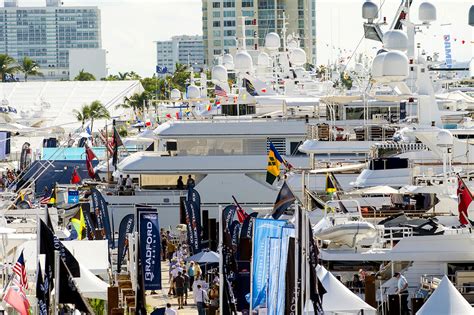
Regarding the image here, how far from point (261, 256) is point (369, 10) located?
63.5 ft

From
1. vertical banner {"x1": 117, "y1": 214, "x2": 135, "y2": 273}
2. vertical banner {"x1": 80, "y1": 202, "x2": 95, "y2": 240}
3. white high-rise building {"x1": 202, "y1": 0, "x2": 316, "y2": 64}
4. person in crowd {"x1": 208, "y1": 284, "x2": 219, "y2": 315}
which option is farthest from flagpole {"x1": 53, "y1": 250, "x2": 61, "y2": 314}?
white high-rise building {"x1": 202, "y1": 0, "x2": 316, "y2": 64}

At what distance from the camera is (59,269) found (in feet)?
83.0

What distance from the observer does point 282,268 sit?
24672 millimetres

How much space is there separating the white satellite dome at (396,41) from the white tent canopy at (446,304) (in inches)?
557

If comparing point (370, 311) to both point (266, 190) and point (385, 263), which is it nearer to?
point (385, 263)

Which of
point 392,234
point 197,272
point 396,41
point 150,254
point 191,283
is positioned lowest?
point 191,283

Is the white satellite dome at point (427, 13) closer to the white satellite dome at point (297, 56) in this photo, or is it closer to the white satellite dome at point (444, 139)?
the white satellite dome at point (444, 139)

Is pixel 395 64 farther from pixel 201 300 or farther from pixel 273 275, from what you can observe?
pixel 273 275

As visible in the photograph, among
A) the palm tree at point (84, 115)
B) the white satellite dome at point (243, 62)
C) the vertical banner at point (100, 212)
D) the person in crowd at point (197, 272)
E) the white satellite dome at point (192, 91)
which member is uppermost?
the white satellite dome at point (243, 62)

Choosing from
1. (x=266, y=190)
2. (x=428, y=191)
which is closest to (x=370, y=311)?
(x=428, y=191)

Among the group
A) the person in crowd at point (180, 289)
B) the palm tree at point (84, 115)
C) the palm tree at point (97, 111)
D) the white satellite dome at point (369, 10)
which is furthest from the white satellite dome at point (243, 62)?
the palm tree at point (84, 115)

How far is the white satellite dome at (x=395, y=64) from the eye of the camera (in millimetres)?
34938

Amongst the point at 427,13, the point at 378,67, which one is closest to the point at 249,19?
the point at 427,13

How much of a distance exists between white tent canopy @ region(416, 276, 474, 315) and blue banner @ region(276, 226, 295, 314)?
2394 millimetres
